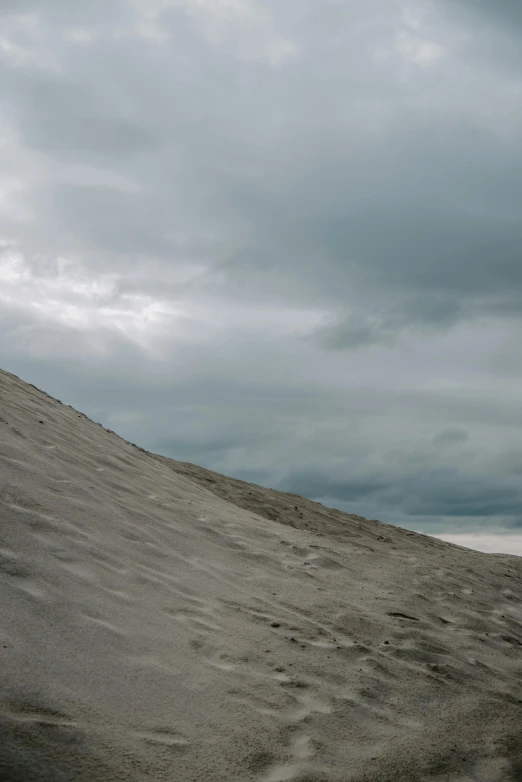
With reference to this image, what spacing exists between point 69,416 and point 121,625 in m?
6.68

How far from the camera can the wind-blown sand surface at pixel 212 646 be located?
14.2 ft

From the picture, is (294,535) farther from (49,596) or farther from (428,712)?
(49,596)

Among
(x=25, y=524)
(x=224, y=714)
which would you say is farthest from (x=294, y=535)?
(x=224, y=714)

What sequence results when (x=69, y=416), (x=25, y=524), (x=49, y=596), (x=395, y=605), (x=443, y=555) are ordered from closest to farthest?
(x=49, y=596) → (x=25, y=524) → (x=395, y=605) → (x=69, y=416) → (x=443, y=555)

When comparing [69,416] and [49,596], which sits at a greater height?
[69,416]

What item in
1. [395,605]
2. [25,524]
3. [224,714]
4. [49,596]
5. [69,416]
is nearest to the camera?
[224,714]

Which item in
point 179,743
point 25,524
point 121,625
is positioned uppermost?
point 25,524

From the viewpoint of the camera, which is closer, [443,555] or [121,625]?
[121,625]

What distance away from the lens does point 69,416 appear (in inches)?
462

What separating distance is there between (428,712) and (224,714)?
198cm

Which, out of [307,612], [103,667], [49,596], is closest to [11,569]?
[49,596]

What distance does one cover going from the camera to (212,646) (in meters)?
5.79

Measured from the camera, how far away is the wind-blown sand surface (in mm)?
4320

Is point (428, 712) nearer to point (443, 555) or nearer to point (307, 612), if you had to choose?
point (307, 612)
